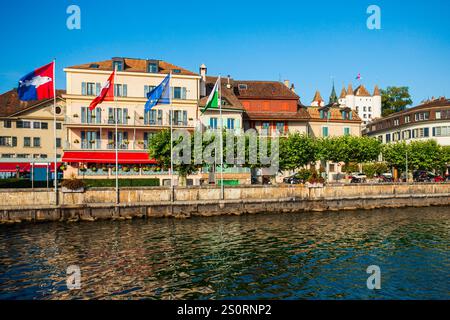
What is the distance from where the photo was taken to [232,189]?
4159 cm

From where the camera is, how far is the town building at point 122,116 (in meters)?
53.4

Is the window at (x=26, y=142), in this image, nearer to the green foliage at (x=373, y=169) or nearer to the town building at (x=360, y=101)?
the green foliage at (x=373, y=169)

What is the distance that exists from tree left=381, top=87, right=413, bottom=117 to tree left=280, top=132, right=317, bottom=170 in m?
79.8

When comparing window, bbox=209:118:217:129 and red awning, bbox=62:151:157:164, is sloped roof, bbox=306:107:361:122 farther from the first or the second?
red awning, bbox=62:151:157:164

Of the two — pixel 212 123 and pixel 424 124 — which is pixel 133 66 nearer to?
pixel 212 123

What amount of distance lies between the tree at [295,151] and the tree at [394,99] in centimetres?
7981

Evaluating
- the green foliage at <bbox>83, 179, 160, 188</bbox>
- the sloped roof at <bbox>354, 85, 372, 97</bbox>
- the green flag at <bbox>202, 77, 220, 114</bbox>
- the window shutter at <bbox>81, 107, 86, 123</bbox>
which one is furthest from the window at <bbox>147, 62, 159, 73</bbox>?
the sloped roof at <bbox>354, 85, 372, 97</bbox>

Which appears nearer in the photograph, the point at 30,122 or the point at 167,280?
the point at 167,280

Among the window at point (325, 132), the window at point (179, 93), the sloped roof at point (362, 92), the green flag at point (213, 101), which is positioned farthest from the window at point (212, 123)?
the sloped roof at point (362, 92)
